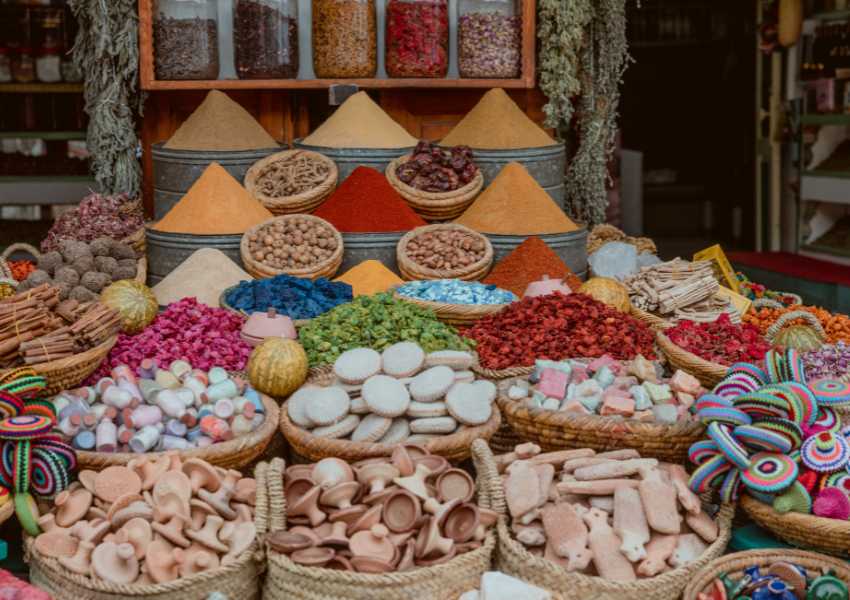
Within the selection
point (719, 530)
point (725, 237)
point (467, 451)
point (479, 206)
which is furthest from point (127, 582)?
point (725, 237)

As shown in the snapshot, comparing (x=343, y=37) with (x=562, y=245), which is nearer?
(x=562, y=245)

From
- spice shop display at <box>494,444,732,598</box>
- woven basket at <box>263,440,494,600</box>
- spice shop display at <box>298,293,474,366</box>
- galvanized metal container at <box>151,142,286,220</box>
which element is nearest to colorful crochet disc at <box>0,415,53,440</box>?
woven basket at <box>263,440,494,600</box>

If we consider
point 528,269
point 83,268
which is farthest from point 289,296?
point 528,269

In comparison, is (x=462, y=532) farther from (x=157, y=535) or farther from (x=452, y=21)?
(x=452, y=21)

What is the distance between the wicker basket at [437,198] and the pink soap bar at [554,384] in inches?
46.0

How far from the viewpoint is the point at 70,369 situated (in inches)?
109

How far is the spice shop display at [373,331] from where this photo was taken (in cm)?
304

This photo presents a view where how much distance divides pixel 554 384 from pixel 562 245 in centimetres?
111

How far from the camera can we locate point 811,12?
6277mm

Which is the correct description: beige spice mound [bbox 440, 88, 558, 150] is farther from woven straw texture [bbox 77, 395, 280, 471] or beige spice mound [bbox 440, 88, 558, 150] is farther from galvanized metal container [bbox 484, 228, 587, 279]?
woven straw texture [bbox 77, 395, 280, 471]

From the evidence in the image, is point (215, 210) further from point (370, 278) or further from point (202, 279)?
point (370, 278)

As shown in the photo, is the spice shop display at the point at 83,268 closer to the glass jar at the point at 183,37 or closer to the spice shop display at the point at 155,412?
the spice shop display at the point at 155,412

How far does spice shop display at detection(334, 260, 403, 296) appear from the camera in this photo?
3572 millimetres

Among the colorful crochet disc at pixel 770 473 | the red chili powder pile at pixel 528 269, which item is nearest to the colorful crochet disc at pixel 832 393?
the colorful crochet disc at pixel 770 473
